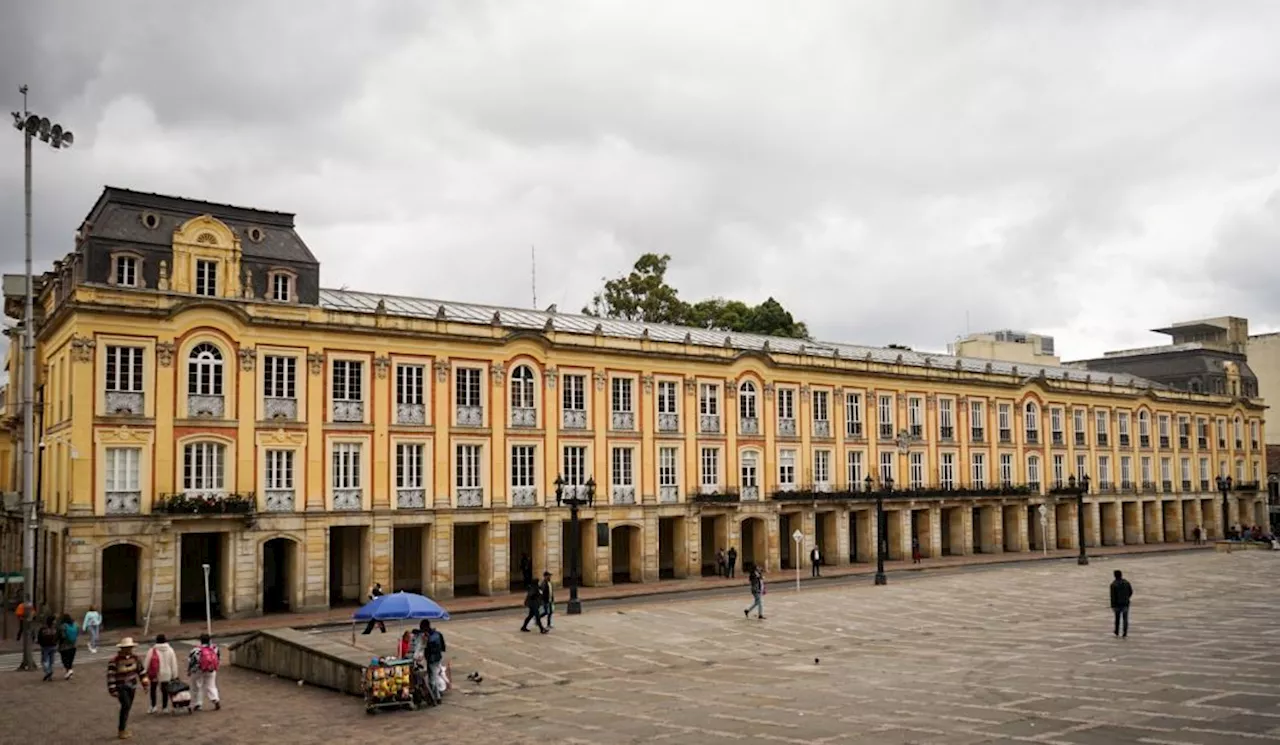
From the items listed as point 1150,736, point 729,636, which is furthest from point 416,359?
point 1150,736

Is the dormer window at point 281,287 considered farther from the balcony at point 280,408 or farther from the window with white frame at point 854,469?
the window with white frame at point 854,469

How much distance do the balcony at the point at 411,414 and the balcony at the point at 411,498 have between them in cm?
266

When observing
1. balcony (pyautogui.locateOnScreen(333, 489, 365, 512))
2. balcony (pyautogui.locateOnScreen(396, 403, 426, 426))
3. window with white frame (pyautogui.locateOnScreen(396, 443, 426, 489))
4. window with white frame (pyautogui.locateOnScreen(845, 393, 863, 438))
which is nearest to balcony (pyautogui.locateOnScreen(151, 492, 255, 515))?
balcony (pyautogui.locateOnScreen(333, 489, 365, 512))

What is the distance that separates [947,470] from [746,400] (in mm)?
16825

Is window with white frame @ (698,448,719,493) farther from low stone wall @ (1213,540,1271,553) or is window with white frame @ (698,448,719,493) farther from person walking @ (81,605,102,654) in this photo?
low stone wall @ (1213,540,1271,553)

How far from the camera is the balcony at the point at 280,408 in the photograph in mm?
41669

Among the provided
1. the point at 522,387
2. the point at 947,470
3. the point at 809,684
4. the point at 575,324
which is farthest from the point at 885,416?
the point at 809,684

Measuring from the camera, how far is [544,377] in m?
A: 48.9

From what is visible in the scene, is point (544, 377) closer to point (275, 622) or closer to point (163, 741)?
point (275, 622)

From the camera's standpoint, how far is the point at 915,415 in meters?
65.1

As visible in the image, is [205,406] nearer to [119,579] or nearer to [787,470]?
[119,579]

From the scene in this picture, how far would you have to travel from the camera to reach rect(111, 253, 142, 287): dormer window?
39.9m

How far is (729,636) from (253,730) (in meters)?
15.0

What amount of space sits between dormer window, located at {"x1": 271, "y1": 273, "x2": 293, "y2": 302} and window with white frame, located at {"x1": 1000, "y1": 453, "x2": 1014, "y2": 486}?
45.8 metres
